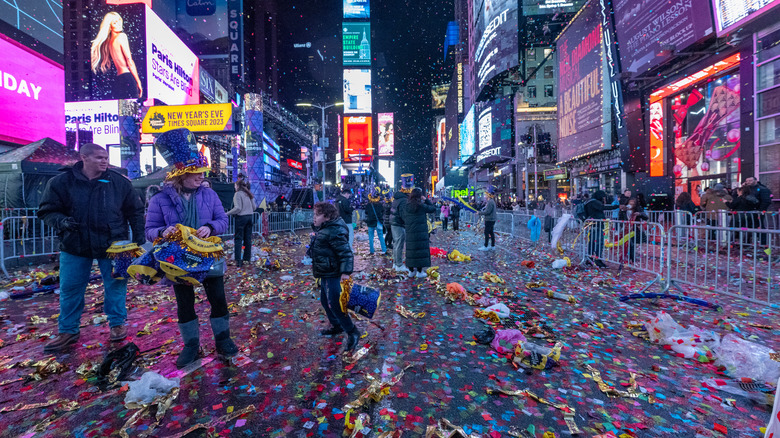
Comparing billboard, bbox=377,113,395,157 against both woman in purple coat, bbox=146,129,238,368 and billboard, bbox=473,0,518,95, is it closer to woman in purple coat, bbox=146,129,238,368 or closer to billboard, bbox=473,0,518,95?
billboard, bbox=473,0,518,95

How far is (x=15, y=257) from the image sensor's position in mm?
8336

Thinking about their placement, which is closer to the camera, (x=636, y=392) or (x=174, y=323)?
(x=636, y=392)

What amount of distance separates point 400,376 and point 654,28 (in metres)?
18.5

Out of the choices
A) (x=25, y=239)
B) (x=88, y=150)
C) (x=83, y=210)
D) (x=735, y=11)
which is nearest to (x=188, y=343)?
(x=83, y=210)

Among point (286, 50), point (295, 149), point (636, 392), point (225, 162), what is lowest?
point (636, 392)

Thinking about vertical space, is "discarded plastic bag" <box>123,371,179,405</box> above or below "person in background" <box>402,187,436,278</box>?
below

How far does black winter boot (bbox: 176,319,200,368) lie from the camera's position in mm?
3281

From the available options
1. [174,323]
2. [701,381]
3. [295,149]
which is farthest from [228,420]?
[295,149]

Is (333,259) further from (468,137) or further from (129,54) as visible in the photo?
(468,137)

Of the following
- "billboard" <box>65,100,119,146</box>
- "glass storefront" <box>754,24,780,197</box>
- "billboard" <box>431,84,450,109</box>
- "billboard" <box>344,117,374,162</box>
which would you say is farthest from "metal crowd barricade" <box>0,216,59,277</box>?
"billboard" <box>431,84,450,109</box>

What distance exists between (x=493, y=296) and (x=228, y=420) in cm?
447

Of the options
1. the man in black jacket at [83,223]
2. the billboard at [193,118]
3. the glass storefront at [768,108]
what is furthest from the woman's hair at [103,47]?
the glass storefront at [768,108]

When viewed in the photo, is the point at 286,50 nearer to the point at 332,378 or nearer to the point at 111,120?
the point at 111,120

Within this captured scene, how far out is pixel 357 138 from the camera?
6325cm
